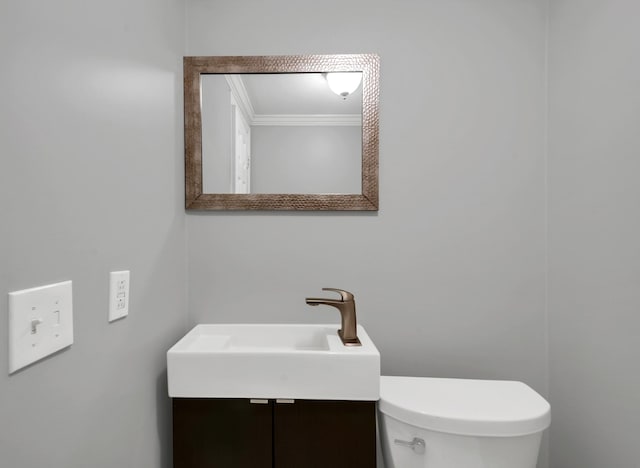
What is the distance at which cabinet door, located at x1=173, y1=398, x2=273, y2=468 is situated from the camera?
3.35ft

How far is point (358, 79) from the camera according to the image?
1.32 m

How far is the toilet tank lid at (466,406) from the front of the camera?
0.93m

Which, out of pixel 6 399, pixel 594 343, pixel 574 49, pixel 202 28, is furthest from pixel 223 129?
pixel 594 343

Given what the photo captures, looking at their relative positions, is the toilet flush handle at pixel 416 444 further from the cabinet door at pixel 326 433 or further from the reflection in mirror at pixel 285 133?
the reflection in mirror at pixel 285 133

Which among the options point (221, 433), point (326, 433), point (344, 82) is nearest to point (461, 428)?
point (326, 433)

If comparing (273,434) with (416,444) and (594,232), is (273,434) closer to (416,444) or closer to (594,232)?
(416,444)

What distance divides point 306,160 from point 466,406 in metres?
0.97

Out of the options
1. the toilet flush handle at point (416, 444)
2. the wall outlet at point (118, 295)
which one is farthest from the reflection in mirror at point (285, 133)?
the toilet flush handle at point (416, 444)

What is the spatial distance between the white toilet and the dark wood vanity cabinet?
74mm

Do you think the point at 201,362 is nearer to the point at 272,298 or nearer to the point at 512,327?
the point at 272,298

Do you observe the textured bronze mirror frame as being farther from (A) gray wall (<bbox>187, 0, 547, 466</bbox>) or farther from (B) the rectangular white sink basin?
(B) the rectangular white sink basin

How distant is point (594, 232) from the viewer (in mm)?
1107

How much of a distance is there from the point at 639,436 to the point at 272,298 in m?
1.18

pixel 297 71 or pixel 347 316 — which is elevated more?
pixel 297 71
